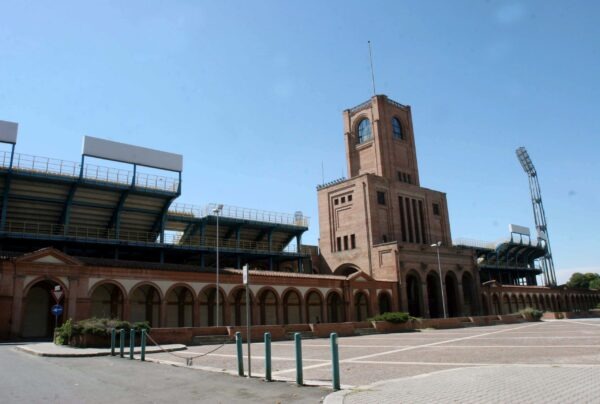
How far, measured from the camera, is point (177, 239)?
50.2 metres

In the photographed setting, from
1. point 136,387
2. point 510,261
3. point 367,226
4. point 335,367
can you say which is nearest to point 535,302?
point 510,261

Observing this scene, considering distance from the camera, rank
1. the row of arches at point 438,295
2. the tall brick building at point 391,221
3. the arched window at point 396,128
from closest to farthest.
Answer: the row of arches at point 438,295 < the tall brick building at point 391,221 < the arched window at point 396,128

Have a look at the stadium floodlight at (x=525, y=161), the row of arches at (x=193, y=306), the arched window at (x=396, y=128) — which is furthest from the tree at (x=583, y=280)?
the row of arches at (x=193, y=306)

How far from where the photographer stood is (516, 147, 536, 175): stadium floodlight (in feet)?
310

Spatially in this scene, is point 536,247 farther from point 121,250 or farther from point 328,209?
point 121,250

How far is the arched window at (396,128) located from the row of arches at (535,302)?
78.2 feet

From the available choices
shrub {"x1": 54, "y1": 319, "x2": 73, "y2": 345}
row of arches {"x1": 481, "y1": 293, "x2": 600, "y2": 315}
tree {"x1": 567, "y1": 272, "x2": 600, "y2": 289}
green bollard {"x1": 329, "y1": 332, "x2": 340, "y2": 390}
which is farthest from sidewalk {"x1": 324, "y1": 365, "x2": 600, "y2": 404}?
tree {"x1": 567, "y1": 272, "x2": 600, "y2": 289}

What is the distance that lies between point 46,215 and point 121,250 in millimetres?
6946

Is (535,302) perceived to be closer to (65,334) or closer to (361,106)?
(361,106)

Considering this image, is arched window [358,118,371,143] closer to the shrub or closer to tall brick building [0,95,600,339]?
tall brick building [0,95,600,339]

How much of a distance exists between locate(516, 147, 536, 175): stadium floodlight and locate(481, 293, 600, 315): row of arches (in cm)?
2505

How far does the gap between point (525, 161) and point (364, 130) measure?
5018 centimetres

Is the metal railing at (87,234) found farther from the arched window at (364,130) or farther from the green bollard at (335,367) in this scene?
the green bollard at (335,367)

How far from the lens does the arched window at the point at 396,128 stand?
6199 centimetres
